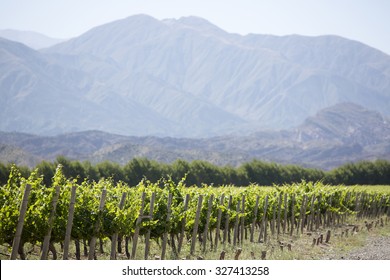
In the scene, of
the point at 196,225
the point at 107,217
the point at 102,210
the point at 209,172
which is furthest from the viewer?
the point at 209,172

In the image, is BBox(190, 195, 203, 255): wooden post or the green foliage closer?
the green foliage

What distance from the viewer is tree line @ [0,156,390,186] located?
246 feet

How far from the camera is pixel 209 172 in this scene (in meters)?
92.6

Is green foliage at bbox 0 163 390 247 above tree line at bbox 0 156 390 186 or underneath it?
above

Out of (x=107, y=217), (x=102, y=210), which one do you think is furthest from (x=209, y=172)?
(x=102, y=210)

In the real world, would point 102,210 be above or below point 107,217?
above

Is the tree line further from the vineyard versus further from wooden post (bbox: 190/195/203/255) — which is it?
wooden post (bbox: 190/195/203/255)

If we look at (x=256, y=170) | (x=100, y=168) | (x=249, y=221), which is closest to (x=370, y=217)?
(x=249, y=221)

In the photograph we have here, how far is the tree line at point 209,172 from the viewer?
75125mm

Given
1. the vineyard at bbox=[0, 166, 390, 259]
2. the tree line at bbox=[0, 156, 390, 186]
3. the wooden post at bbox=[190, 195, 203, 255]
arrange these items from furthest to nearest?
the tree line at bbox=[0, 156, 390, 186] < the wooden post at bbox=[190, 195, 203, 255] < the vineyard at bbox=[0, 166, 390, 259]

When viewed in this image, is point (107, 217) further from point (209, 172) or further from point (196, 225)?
point (209, 172)

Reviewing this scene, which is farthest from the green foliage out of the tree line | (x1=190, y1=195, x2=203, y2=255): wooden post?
the tree line

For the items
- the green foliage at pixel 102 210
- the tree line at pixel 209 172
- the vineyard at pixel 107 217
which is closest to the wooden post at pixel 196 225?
the vineyard at pixel 107 217
